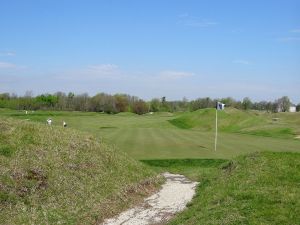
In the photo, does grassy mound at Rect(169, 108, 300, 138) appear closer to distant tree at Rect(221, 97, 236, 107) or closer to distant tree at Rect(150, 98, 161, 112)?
distant tree at Rect(221, 97, 236, 107)

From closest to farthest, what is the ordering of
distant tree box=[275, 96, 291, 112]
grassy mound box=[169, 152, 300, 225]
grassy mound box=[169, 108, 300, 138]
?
grassy mound box=[169, 152, 300, 225] → grassy mound box=[169, 108, 300, 138] → distant tree box=[275, 96, 291, 112]

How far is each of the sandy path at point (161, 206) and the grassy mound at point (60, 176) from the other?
2.25 feet

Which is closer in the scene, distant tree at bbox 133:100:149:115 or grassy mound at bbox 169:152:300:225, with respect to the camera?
grassy mound at bbox 169:152:300:225

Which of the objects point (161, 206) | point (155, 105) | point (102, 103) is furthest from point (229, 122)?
point (155, 105)

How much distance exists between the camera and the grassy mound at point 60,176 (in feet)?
50.0

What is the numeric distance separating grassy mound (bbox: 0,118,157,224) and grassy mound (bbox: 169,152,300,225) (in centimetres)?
355

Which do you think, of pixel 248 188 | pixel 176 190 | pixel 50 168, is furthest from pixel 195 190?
pixel 50 168

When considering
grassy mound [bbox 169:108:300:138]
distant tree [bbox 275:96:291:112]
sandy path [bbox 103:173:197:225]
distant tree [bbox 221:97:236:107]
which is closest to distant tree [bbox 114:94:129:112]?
distant tree [bbox 221:97:236:107]

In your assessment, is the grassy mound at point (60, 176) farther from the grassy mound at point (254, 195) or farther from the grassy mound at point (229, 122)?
the grassy mound at point (229, 122)

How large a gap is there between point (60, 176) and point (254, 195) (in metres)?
8.12

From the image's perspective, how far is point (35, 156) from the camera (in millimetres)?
19125

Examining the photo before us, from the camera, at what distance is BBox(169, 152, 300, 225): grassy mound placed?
481 inches

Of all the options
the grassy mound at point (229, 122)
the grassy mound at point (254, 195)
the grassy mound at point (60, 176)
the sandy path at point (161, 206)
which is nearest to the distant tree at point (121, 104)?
the grassy mound at point (229, 122)

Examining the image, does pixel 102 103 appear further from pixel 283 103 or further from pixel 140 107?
pixel 283 103
